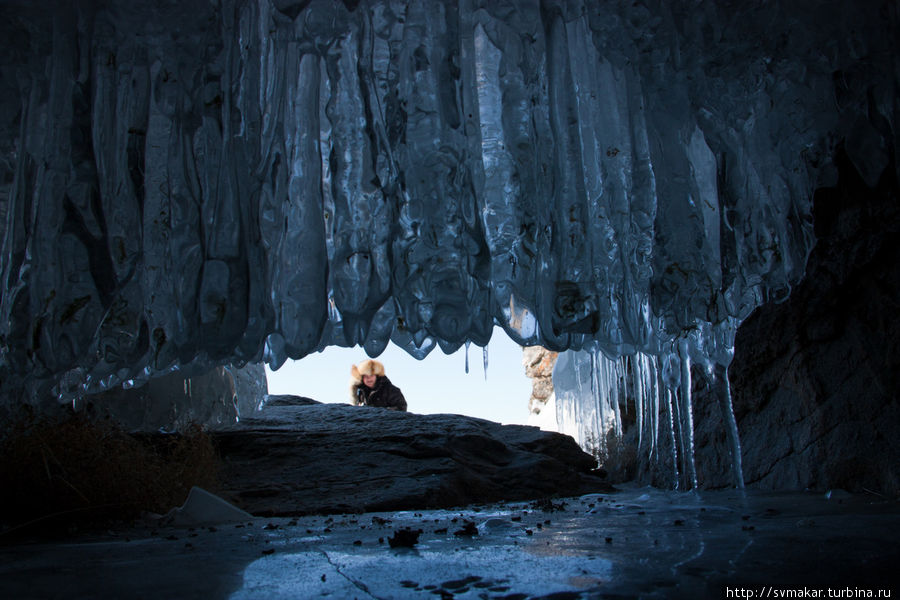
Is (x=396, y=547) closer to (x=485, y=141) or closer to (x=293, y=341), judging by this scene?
(x=293, y=341)

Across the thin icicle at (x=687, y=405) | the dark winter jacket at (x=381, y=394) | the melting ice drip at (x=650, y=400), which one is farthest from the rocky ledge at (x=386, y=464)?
the dark winter jacket at (x=381, y=394)

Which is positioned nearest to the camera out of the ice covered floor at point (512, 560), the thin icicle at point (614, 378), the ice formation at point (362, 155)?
the ice covered floor at point (512, 560)

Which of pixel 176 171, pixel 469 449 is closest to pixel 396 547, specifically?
pixel 176 171

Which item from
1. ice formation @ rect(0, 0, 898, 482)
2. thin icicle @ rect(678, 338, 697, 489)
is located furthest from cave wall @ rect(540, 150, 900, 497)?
ice formation @ rect(0, 0, 898, 482)

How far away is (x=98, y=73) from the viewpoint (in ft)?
7.64

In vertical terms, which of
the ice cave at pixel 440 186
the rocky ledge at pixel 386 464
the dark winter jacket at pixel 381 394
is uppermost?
the ice cave at pixel 440 186

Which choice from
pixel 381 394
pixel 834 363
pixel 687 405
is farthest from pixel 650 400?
pixel 381 394

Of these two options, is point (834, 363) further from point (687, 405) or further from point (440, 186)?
point (440, 186)

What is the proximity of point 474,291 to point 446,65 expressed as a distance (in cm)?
80

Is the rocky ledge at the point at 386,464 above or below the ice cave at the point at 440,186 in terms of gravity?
below

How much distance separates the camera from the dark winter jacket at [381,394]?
9.35 metres

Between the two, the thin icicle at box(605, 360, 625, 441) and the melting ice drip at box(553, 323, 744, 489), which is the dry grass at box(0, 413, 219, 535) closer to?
the melting ice drip at box(553, 323, 744, 489)

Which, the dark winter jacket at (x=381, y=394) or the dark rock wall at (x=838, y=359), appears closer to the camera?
the dark rock wall at (x=838, y=359)

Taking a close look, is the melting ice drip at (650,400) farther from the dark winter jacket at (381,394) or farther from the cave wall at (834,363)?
the dark winter jacket at (381,394)
